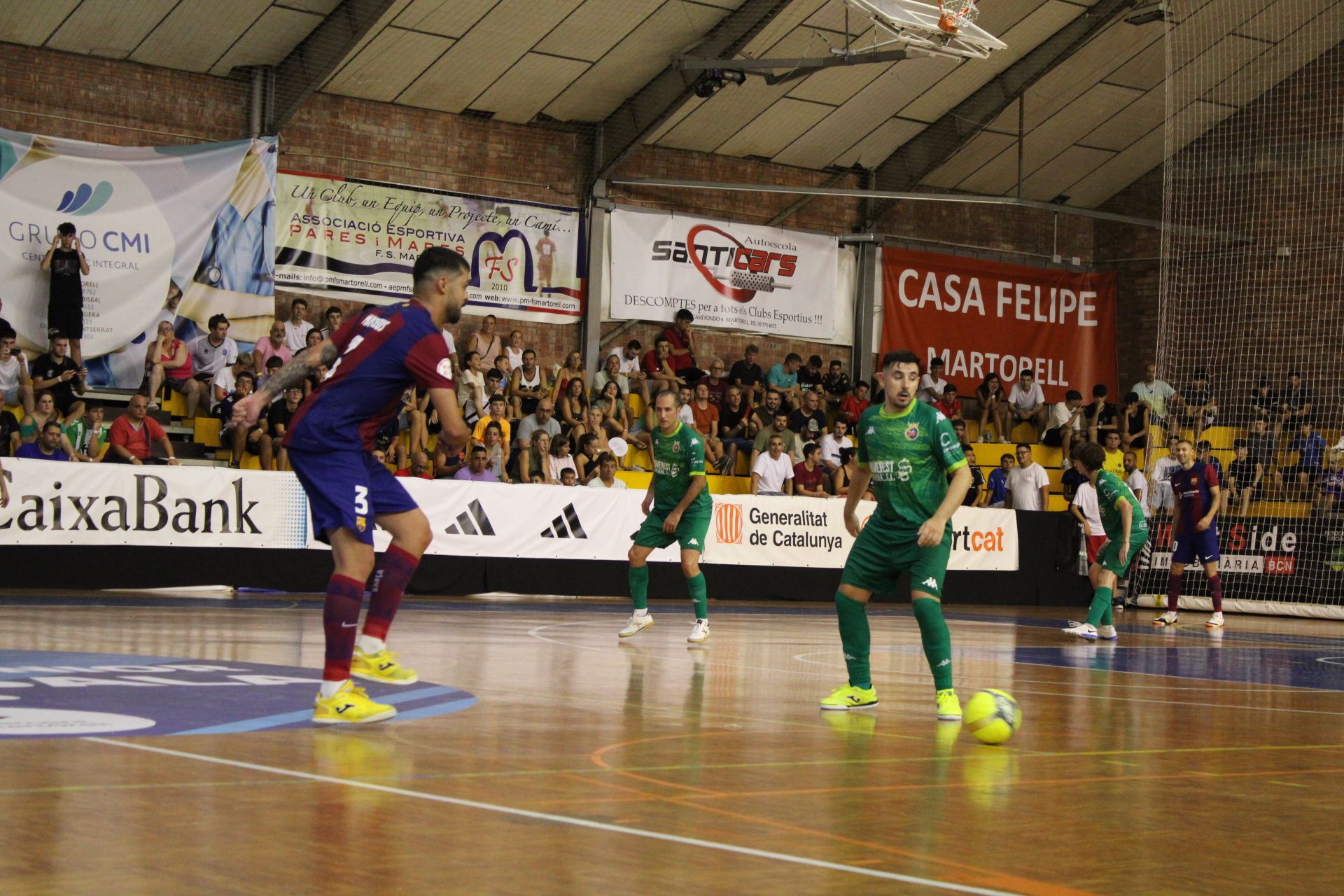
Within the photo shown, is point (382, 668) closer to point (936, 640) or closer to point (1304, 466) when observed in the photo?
Result: point (936, 640)

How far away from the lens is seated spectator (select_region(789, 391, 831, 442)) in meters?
26.4

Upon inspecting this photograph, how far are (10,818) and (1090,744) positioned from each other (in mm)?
4857

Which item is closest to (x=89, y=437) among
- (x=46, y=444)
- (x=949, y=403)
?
(x=46, y=444)

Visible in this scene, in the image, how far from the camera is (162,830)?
4.42 meters

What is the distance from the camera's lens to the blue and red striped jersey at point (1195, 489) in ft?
67.1

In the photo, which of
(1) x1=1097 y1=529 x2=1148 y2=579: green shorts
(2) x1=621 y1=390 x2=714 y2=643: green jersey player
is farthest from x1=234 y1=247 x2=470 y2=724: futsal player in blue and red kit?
(1) x1=1097 y1=529 x2=1148 y2=579: green shorts

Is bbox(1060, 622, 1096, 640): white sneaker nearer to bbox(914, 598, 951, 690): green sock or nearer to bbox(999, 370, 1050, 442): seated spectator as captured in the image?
bbox(914, 598, 951, 690): green sock

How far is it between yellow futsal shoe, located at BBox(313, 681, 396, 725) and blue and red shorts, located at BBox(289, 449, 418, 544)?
75 cm

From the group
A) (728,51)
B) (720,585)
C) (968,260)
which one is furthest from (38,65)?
(968,260)

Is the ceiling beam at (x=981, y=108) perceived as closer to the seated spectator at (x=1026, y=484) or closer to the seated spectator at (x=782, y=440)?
the seated spectator at (x=1026, y=484)

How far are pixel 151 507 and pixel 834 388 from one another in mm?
13698

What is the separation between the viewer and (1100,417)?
30.4 metres

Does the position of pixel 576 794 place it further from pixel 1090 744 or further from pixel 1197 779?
pixel 1090 744

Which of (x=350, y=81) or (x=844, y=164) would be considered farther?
(x=844, y=164)
